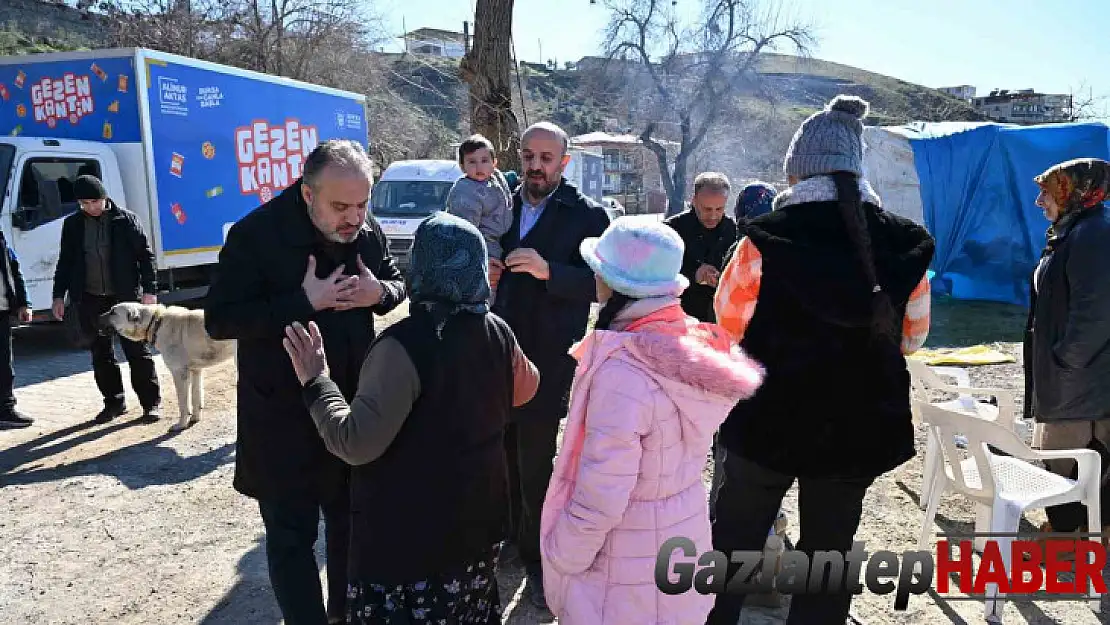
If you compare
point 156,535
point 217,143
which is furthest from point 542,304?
point 217,143

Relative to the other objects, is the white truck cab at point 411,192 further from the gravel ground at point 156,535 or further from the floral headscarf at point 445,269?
the floral headscarf at point 445,269

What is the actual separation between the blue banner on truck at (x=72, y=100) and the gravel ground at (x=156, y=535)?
4.77 metres

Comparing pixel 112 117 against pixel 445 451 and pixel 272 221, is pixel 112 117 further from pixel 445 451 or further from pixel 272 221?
pixel 445 451

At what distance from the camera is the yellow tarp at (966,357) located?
8383 mm

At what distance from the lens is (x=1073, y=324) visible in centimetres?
366

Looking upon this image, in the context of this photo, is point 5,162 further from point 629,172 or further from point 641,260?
point 629,172

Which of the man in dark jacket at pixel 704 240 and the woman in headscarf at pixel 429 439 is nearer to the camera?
the woman in headscarf at pixel 429 439

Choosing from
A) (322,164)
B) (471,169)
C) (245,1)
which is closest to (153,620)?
(322,164)

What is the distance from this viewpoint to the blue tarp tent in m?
11.4

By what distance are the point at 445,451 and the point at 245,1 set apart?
2012cm

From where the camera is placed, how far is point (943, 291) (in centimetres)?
1277

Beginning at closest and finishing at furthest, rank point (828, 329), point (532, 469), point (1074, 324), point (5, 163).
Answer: point (828, 329)
point (532, 469)
point (1074, 324)
point (5, 163)

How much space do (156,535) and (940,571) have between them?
3.98 meters

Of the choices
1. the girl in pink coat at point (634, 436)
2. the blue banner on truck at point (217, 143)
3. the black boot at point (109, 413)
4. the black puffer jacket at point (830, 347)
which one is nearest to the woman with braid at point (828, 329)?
the black puffer jacket at point (830, 347)
